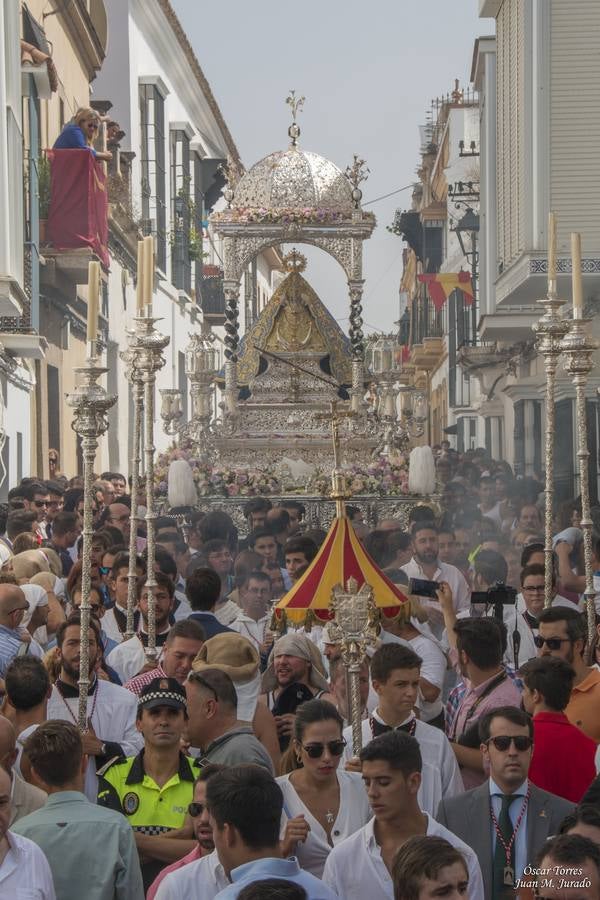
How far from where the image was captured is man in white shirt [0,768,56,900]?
186 inches

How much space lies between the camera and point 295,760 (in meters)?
6.13

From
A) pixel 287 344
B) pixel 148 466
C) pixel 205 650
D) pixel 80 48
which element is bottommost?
pixel 205 650

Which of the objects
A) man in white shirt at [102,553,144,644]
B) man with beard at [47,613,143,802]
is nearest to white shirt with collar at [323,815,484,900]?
man with beard at [47,613,143,802]

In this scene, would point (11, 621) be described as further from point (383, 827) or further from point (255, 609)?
point (383, 827)

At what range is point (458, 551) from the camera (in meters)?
11.9

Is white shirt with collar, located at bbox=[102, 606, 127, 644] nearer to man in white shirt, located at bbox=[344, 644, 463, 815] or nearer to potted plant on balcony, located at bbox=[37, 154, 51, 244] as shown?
man in white shirt, located at bbox=[344, 644, 463, 815]

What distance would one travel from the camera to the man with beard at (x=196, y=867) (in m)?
4.79

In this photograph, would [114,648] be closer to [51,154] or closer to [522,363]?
[51,154]

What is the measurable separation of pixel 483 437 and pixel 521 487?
2161 centimetres

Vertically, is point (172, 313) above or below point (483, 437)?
above

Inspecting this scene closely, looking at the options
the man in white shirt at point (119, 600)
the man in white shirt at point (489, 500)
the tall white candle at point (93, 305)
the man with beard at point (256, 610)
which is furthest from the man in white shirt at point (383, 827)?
the man in white shirt at point (489, 500)

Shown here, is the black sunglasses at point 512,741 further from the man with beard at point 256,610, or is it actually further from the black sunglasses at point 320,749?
the man with beard at point 256,610

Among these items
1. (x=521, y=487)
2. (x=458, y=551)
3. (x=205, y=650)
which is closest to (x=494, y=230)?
(x=521, y=487)

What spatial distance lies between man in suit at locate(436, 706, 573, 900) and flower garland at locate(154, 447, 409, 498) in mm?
12872
